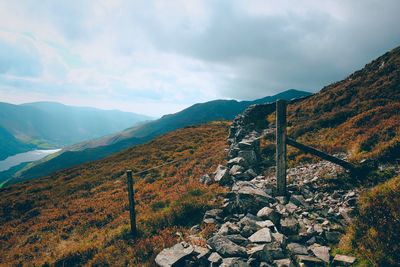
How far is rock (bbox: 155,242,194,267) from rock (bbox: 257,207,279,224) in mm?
2438

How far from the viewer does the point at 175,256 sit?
671 centimetres

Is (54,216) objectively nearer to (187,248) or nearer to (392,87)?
(187,248)

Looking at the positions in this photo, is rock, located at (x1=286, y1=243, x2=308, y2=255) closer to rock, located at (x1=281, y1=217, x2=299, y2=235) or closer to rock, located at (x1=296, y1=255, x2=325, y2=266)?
rock, located at (x1=296, y1=255, x2=325, y2=266)

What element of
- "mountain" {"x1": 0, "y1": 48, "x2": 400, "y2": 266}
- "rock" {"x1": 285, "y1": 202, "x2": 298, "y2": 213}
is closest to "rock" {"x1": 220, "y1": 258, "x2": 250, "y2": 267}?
"mountain" {"x1": 0, "y1": 48, "x2": 400, "y2": 266}

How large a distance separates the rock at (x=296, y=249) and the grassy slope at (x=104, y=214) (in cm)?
381

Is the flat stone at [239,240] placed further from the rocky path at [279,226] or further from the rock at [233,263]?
A: the rock at [233,263]

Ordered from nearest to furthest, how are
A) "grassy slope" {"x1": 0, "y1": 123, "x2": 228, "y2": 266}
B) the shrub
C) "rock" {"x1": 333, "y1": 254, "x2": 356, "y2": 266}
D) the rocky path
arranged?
the shrub, "rock" {"x1": 333, "y1": 254, "x2": 356, "y2": 266}, the rocky path, "grassy slope" {"x1": 0, "y1": 123, "x2": 228, "y2": 266}

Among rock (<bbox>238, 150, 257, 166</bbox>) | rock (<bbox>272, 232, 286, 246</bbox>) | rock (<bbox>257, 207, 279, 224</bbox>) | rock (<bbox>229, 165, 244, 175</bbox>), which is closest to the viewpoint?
rock (<bbox>272, 232, 286, 246</bbox>)

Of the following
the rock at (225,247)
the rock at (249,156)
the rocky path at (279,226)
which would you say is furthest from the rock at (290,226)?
the rock at (249,156)

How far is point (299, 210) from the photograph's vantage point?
7.82 meters

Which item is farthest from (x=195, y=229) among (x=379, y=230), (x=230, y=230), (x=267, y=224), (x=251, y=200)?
(x=379, y=230)

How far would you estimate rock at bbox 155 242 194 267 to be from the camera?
6.53 m

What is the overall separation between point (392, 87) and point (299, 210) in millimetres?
17546

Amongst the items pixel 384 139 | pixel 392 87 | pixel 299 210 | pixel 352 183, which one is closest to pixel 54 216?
pixel 299 210
